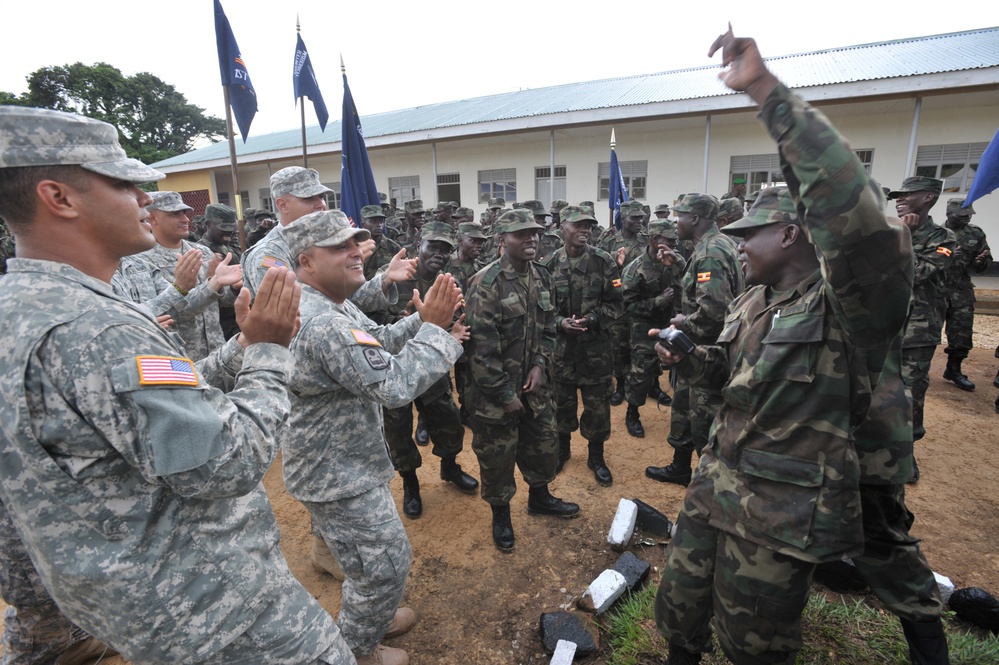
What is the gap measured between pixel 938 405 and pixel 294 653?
746 cm

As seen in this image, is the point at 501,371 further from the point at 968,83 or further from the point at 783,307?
the point at 968,83

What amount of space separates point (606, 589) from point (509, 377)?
A: 1505 millimetres

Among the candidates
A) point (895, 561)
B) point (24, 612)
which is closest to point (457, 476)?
point (24, 612)

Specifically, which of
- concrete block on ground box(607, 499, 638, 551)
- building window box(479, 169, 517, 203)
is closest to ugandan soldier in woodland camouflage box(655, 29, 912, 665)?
concrete block on ground box(607, 499, 638, 551)

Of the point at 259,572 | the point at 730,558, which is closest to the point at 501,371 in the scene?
the point at 730,558

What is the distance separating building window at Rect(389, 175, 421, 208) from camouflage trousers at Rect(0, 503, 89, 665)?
676 inches

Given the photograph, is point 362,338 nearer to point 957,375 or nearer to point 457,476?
point 457,476

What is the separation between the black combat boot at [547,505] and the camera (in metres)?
4.02

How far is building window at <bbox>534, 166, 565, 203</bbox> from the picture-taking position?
15.9 metres

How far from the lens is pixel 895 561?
2182 mm

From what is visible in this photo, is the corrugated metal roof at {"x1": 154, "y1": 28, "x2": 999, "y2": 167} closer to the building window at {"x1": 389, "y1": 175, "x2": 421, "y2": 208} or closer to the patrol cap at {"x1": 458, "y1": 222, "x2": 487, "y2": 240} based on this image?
the building window at {"x1": 389, "y1": 175, "x2": 421, "y2": 208}

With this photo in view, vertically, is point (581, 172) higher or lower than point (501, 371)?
higher

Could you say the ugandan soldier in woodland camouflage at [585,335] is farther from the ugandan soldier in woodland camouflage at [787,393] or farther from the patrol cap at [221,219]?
the patrol cap at [221,219]

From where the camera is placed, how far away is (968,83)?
9367 millimetres
